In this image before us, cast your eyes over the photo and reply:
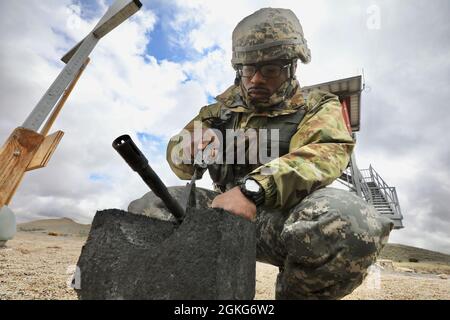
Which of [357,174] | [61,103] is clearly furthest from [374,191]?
[61,103]

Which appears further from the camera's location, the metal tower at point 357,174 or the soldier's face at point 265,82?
the metal tower at point 357,174

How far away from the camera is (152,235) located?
4.94ft

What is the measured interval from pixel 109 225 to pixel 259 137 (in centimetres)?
130

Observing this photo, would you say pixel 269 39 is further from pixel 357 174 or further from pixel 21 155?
pixel 357 174

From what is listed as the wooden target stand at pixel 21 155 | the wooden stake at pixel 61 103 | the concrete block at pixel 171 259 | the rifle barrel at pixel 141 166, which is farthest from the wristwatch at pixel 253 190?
the wooden stake at pixel 61 103

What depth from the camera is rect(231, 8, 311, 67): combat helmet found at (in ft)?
8.16

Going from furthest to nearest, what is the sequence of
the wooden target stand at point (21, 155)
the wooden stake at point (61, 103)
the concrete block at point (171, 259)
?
1. the wooden stake at point (61, 103)
2. the wooden target stand at point (21, 155)
3. the concrete block at point (171, 259)

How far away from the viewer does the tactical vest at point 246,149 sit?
2.37 m

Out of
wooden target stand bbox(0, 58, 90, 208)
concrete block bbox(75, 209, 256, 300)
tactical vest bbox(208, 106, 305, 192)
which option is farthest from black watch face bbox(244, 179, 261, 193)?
wooden target stand bbox(0, 58, 90, 208)

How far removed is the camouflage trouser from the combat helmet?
3.87ft

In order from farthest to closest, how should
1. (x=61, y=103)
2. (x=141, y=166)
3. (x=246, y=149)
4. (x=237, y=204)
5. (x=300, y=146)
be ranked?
1. (x=61, y=103)
2. (x=246, y=149)
3. (x=300, y=146)
4. (x=237, y=204)
5. (x=141, y=166)

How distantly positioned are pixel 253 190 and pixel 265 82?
3.75ft

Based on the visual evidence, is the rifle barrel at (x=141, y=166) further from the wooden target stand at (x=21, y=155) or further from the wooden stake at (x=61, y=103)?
the wooden stake at (x=61, y=103)

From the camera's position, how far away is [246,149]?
244 centimetres
